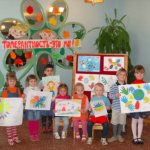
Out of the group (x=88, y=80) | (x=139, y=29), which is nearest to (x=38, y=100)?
(x=88, y=80)

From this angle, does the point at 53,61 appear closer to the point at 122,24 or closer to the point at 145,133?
the point at 122,24

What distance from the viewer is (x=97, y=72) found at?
538 centimetres

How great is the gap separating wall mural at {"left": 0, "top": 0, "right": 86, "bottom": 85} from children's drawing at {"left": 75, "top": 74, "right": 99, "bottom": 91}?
1511 millimetres

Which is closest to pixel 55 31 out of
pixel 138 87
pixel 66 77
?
pixel 66 77

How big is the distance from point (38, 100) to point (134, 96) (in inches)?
51.1

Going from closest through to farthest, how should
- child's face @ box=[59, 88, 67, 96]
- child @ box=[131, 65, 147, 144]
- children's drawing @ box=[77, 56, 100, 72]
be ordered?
child @ box=[131, 65, 147, 144] < child's face @ box=[59, 88, 67, 96] < children's drawing @ box=[77, 56, 100, 72]

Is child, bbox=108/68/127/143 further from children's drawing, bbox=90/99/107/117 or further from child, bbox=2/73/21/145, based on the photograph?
child, bbox=2/73/21/145

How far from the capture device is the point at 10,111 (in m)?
4.45

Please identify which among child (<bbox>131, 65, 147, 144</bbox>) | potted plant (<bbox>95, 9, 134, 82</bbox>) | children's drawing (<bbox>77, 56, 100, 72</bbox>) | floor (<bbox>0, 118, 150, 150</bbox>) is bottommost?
floor (<bbox>0, 118, 150, 150</bbox>)

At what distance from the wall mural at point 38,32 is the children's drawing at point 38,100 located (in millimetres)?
1822

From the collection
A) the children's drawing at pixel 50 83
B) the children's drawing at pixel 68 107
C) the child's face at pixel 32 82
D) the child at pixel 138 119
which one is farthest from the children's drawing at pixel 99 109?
the child's face at pixel 32 82

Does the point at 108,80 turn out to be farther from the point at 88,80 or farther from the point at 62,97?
the point at 62,97

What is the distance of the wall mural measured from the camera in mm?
6402

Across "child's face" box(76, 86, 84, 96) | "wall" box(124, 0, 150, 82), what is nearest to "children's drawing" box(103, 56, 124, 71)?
"child's face" box(76, 86, 84, 96)
